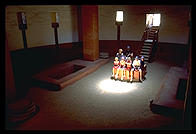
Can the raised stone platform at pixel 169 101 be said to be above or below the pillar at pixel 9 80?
below

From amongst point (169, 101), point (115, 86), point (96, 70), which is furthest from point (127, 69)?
point (169, 101)

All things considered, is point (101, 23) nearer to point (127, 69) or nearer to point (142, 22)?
point (142, 22)

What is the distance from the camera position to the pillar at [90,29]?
10953mm

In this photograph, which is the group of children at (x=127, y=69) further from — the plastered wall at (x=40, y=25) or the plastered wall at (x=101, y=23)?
the plastered wall at (x=40, y=25)

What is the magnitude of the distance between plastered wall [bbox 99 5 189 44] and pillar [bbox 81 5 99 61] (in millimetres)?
3975

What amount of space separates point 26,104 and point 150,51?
9405mm

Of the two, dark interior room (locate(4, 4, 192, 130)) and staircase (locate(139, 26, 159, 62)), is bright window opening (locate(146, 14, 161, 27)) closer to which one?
dark interior room (locate(4, 4, 192, 130))

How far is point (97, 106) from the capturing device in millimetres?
6574

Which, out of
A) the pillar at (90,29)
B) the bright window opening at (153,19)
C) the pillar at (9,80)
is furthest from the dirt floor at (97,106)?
the bright window opening at (153,19)

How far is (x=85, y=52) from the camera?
39.3 feet

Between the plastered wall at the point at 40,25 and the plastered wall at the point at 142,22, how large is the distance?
9.31 ft

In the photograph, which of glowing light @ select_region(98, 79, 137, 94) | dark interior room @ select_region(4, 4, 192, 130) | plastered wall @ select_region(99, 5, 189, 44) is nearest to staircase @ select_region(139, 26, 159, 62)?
dark interior room @ select_region(4, 4, 192, 130)
